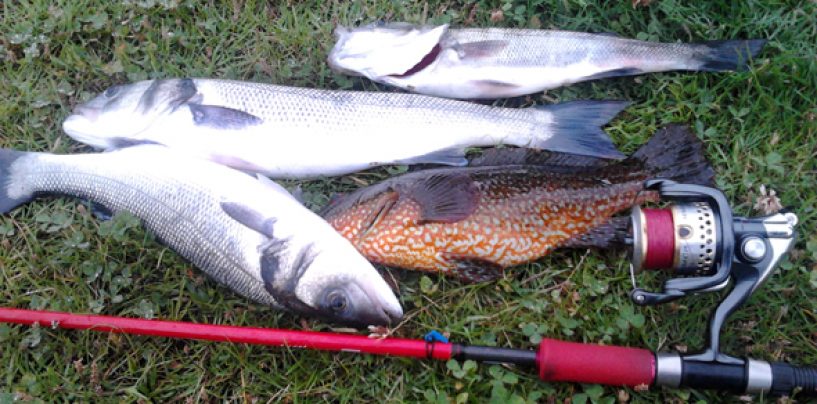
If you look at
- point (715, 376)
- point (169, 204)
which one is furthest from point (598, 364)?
point (169, 204)

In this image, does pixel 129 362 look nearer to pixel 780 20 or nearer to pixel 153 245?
pixel 153 245

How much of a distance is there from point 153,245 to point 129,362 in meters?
0.53

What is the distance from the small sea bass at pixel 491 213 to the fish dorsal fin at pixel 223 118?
57cm

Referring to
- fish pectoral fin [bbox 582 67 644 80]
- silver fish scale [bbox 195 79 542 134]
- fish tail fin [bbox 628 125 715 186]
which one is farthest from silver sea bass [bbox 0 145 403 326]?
fish pectoral fin [bbox 582 67 644 80]

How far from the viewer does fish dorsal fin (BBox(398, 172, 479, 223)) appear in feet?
8.83

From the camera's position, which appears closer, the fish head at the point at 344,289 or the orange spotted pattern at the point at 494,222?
the fish head at the point at 344,289

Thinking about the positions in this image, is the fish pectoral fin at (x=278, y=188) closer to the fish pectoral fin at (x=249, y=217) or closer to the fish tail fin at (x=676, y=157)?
the fish pectoral fin at (x=249, y=217)

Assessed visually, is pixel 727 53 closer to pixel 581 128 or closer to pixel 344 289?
pixel 581 128

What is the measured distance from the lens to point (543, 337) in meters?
2.82

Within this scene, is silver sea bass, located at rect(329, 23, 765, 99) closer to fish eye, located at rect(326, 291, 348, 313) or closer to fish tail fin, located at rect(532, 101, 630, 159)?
fish tail fin, located at rect(532, 101, 630, 159)

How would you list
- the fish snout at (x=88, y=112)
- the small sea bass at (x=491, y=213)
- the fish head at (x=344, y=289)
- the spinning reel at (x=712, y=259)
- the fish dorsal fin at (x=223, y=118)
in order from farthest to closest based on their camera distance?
the fish snout at (x=88, y=112)
the fish dorsal fin at (x=223, y=118)
the small sea bass at (x=491, y=213)
the fish head at (x=344, y=289)
the spinning reel at (x=712, y=259)

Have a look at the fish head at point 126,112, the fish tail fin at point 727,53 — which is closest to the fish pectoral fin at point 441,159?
the fish head at point 126,112

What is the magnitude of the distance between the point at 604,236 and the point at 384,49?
1.35 metres

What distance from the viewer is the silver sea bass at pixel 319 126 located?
115 inches
